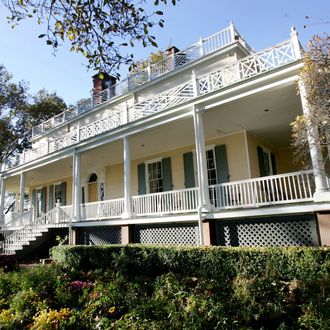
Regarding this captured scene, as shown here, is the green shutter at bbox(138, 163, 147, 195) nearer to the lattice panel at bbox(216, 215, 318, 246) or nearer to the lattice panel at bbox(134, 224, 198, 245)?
the lattice panel at bbox(134, 224, 198, 245)

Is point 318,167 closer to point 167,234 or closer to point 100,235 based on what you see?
point 167,234

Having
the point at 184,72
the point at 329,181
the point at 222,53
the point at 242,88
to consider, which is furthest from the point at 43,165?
the point at 329,181

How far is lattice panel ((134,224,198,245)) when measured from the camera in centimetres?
948

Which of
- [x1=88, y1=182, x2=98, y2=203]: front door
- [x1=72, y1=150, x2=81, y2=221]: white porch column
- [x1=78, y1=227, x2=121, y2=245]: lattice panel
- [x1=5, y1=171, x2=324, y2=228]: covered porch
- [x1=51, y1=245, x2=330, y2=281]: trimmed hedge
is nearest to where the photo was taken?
[x1=51, y1=245, x2=330, y2=281]: trimmed hedge

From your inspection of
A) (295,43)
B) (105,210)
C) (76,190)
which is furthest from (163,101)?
(76,190)

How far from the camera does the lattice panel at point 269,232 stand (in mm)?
7332

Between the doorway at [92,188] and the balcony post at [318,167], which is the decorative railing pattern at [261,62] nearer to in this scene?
the balcony post at [318,167]

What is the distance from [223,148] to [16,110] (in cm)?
2187

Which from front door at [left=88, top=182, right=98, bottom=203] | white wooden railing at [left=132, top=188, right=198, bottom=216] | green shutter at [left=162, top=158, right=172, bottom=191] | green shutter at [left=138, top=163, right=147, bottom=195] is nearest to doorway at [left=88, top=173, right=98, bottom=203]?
front door at [left=88, top=182, right=98, bottom=203]

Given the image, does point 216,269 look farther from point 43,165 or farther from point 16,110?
point 16,110

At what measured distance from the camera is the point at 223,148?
12234 mm

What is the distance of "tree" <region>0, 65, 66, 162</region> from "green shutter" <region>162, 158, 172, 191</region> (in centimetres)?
1769

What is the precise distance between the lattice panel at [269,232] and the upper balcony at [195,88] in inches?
156

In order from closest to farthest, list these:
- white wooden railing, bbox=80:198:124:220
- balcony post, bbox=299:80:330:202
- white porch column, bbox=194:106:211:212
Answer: balcony post, bbox=299:80:330:202, white porch column, bbox=194:106:211:212, white wooden railing, bbox=80:198:124:220
